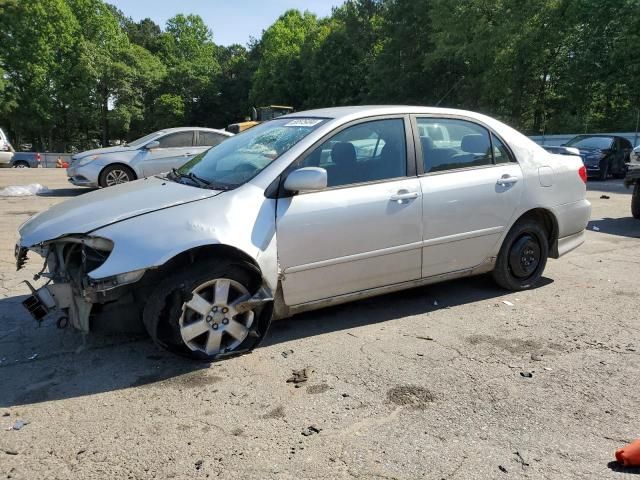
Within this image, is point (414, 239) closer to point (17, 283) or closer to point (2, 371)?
point (2, 371)

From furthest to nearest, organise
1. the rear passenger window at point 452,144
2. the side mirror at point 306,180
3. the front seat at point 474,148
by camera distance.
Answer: the front seat at point 474,148 → the rear passenger window at point 452,144 → the side mirror at point 306,180

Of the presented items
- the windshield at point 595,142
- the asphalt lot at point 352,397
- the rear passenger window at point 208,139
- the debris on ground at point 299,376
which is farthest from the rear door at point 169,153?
the windshield at point 595,142

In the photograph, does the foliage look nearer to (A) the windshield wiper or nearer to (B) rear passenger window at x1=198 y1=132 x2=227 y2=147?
(B) rear passenger window at x1=198 y1=132 x2=227 y2=147

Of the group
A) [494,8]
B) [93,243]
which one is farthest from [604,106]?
[93,243]

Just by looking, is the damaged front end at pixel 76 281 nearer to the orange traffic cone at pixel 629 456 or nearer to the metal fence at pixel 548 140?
the orange traffic cone at pixel 629 456

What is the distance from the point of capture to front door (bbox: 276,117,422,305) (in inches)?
153

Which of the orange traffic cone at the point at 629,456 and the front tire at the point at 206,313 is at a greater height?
the front tire at the point at 206,313

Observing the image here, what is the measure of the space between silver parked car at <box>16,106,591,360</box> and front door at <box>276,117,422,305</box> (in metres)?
0.01

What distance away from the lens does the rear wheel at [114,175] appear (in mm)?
11586

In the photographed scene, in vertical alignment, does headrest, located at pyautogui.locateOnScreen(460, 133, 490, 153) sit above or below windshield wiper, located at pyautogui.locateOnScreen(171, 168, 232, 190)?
above

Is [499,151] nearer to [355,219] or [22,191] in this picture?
[355,219]

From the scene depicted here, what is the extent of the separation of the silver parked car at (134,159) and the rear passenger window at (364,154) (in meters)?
7.70

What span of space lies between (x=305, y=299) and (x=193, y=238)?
100cm

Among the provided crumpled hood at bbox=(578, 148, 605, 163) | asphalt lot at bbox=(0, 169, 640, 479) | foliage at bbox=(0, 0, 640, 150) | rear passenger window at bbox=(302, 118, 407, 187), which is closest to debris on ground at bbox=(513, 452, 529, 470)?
asphalt lot at bbox=(0, 169, 640, 479)
